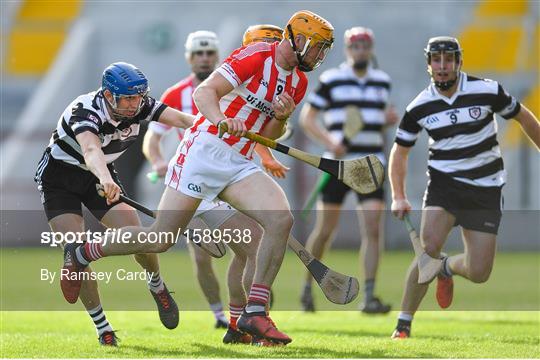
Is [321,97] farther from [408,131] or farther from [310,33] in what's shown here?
[310,33]

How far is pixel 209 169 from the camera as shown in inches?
246

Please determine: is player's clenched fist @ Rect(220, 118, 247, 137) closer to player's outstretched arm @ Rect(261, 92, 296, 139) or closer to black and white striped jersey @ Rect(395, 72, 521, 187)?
player's outstretched arm @ Rect(261, 92, 296, 139)

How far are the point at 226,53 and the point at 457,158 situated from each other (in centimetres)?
1166

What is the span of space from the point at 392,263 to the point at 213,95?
965cm

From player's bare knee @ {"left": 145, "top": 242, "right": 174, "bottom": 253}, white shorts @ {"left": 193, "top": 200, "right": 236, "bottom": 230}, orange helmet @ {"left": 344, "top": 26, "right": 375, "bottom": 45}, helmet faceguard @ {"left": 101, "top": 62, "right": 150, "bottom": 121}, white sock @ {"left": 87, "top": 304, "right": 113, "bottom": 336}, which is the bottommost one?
white sock @ {"left": 87, "top": 304, "right": 113, "bottom": 336}

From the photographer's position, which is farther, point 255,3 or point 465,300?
point 255,3

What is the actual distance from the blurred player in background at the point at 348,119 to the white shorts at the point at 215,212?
2624mm

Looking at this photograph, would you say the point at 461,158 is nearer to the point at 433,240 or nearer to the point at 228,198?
the point at 433,240

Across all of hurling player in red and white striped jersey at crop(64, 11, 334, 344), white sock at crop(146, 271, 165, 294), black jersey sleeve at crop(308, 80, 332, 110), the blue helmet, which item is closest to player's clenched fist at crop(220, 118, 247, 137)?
hurling player in red and white striped jersey at crop(64, 11, 334, 344)

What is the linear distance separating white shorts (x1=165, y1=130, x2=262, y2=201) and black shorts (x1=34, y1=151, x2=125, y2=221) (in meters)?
0.60

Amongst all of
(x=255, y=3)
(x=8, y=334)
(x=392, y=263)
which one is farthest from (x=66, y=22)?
(x=8, y=334)

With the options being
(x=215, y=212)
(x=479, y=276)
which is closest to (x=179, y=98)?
(x=215, y=212)

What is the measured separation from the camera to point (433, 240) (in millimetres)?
7156

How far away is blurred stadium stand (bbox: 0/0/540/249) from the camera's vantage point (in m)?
18.0
